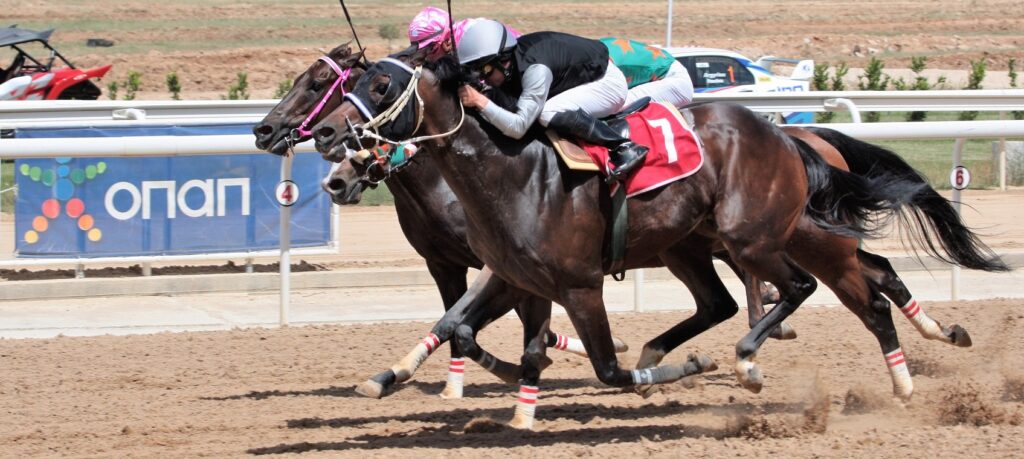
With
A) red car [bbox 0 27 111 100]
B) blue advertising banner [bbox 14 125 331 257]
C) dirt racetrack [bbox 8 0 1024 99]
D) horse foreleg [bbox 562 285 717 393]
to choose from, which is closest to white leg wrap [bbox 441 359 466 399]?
horse foreleg [bbox 562 285 717 393]

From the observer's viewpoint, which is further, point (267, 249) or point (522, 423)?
point (267, 249)

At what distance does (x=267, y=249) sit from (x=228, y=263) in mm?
608

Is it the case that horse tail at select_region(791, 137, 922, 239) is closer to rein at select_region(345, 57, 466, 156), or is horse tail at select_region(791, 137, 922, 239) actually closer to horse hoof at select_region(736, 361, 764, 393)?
horse hoof at select_region(736, 361, 764, 393)

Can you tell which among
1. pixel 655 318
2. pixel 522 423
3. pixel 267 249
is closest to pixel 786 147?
pixel 522 423

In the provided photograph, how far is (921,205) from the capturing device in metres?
6.71

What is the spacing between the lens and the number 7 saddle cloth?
5.45m

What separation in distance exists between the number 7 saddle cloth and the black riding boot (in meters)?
0.03

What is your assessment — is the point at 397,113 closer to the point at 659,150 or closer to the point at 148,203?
the point at 659,150

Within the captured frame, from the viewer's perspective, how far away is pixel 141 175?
9141 mm

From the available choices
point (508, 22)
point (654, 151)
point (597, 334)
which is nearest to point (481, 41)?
point (654, 151)

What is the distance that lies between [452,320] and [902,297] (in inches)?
88.3

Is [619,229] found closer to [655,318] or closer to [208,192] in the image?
[655,318]

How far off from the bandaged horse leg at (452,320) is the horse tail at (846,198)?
1468 mm

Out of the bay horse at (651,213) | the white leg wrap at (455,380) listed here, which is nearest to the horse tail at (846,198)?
the bay horse at (651,213)
